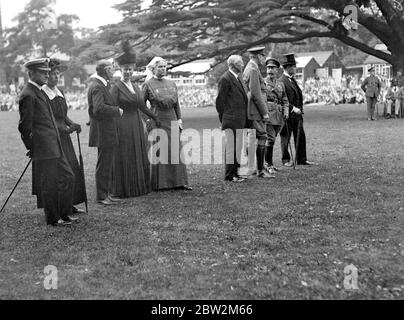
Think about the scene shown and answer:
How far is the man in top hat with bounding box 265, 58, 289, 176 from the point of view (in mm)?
10034

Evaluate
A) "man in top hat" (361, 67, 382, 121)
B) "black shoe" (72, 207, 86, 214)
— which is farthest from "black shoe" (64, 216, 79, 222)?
"man in top hat" (361, 67, 382, 121)

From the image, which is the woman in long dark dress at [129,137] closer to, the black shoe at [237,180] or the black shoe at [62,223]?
the black shoe at [62,223]

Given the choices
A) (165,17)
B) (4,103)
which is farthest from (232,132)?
(4,103)

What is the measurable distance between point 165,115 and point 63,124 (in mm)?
2084

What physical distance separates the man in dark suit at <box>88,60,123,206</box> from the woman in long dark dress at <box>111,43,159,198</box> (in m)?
0.23

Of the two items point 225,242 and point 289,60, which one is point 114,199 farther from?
point 289,60

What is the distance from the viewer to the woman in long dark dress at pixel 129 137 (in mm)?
8172

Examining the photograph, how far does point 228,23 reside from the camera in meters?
24.4

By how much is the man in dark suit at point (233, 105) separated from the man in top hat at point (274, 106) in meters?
0.93

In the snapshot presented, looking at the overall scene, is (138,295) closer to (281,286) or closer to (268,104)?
(281,286)

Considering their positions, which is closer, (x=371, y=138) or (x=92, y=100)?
(x=92, y=100)

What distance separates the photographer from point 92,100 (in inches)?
305

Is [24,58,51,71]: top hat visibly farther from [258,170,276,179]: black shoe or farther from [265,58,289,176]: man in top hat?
[265,58,289,176]: man in top hat
